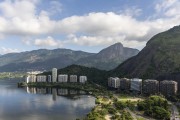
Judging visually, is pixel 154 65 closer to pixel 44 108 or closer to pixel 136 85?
Answer: pixel 136 85

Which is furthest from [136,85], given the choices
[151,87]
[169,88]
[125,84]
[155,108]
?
[155,108]

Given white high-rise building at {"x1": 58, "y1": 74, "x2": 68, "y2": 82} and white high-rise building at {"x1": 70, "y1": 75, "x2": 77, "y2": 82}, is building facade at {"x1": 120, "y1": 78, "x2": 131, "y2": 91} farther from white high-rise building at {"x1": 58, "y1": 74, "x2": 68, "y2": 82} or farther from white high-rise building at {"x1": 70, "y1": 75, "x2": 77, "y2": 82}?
white high-rise building at {"x1": 58, "y1": 74, "x2": 68, "y2": 82}

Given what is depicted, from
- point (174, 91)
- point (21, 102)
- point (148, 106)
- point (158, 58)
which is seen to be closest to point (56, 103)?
point (21, 102)

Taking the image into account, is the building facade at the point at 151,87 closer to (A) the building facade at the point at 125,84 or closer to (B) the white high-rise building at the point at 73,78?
(A) the building facade at the point at 125,84

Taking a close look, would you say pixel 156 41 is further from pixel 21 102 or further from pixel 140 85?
pixel 21 102

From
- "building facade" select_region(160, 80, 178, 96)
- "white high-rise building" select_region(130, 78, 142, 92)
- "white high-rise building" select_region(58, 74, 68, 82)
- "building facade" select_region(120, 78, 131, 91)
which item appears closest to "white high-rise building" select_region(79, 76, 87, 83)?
"white high-rise building" select_region(58, 74, 68, 82)

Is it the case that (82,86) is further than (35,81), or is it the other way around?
(35,81)

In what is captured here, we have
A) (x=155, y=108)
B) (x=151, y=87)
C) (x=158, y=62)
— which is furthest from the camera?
(x=158, y=62)
